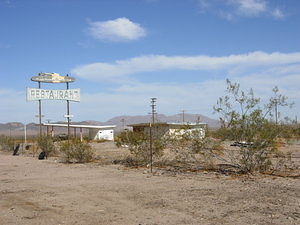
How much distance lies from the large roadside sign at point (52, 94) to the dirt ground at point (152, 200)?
17145 mm

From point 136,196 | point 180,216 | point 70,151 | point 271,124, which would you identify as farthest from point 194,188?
point 70,151

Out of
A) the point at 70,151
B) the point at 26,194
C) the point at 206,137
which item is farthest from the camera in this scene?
the point at 70,151

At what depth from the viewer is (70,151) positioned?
22.6 m

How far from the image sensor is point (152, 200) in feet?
32.5

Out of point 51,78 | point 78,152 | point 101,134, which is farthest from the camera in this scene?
point 101,134

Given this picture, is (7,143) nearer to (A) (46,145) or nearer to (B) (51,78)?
(B) (51,78)

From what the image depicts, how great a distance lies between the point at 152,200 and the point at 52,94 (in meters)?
23.9

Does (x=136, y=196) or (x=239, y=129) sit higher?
(x=239, y=129)

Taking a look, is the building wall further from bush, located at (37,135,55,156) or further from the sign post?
bush, located at (37,135,55,156)

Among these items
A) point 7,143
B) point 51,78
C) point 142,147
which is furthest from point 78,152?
point 7,143

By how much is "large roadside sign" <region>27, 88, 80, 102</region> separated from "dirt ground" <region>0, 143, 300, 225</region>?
675 inches

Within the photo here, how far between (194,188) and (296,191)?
2881mm

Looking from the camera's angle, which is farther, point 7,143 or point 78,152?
point 7,143

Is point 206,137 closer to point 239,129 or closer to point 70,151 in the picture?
Result: point 239,129
